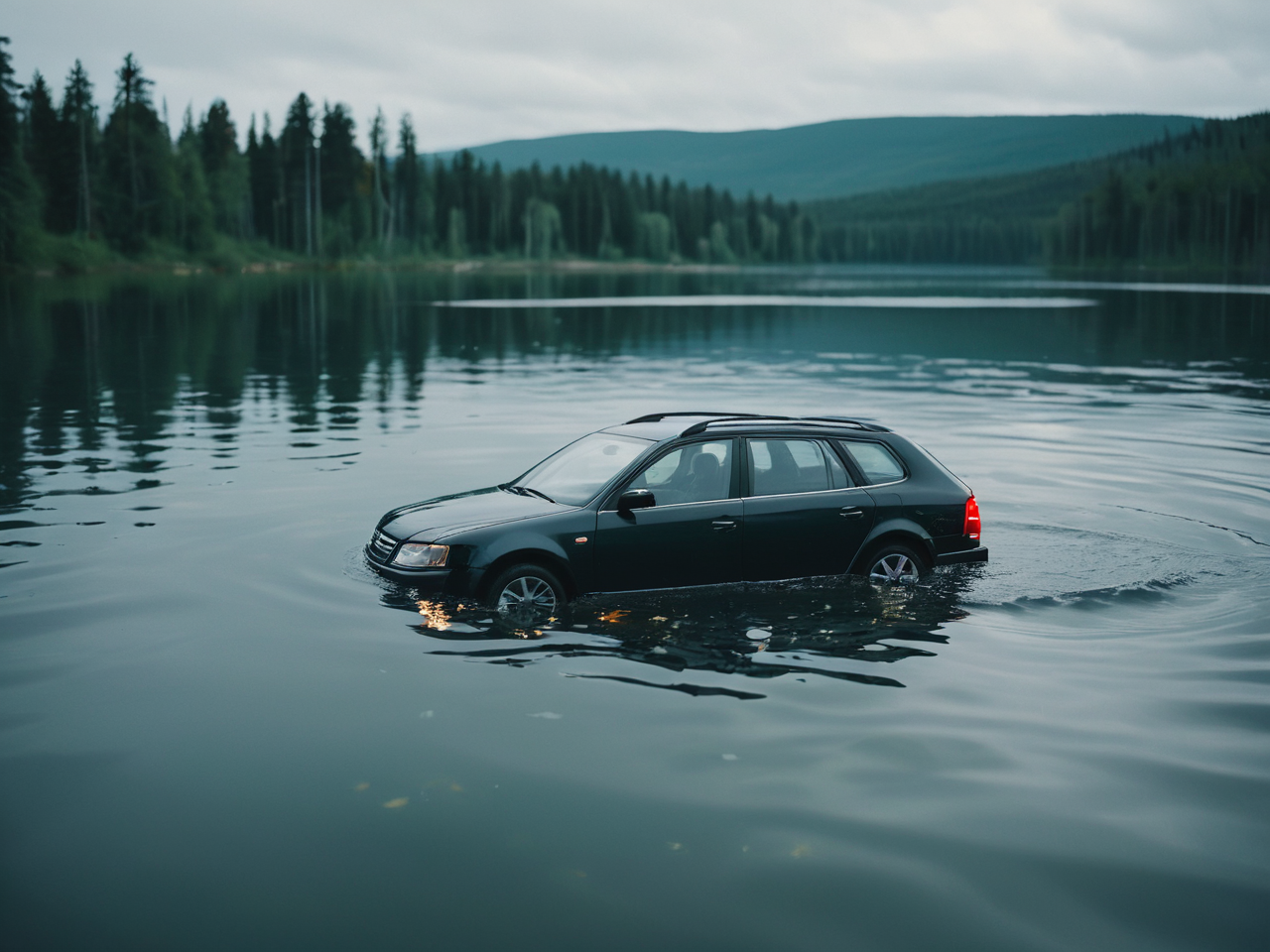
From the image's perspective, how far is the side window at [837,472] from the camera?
35.5ft

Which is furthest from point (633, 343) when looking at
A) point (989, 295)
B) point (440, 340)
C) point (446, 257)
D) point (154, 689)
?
point (446, 257)

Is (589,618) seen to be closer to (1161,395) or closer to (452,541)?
(452,541)

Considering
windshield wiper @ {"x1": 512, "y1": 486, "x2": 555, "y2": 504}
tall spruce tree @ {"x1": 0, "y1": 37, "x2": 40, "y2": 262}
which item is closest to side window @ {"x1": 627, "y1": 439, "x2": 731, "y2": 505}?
windshield wiper @ {"x1": 512, "y1": 486, "x2": 555, "y2": 504}

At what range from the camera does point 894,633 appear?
381 inches

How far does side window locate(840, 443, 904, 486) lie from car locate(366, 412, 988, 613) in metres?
0.01

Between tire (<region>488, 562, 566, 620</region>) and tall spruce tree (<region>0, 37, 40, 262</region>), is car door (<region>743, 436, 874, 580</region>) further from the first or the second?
tall spruce tree (<region>0, 37, 40, 262</region>)

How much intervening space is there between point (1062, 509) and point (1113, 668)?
5.91 meters

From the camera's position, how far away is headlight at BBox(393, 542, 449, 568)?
9938 millimetres

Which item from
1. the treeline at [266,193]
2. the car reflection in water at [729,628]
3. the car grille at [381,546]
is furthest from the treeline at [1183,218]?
the car grille at [381,546]

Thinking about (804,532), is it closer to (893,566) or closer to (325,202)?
(893,566)

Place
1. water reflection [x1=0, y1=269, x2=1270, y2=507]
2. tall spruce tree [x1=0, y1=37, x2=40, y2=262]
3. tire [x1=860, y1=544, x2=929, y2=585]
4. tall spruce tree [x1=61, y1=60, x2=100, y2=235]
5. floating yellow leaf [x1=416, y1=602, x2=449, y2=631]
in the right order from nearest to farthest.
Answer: floating yellow leaf [x1=416, y1=602, x2=449, y2=631], tire [x1=860, y1=544, x2=929, y2=585], water reflection [x1=0, y1=269, x2=1270, y2=507], tall spruce tree [x1=0, y1=37, x2=40, y2=262], tall spruce tree [x1=61, y1=60, x2=100, y2=235]

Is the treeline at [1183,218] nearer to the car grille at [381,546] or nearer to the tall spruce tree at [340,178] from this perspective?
the tall spruce tree at [340,178]

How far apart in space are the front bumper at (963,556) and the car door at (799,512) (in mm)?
801

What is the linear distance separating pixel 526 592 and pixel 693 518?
1462mm
